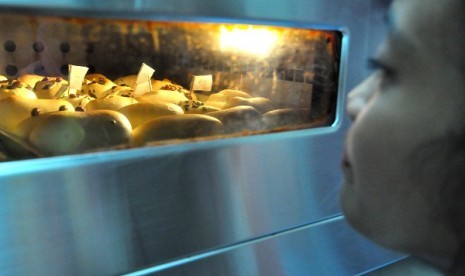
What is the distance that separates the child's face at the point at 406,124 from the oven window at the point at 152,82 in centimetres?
32

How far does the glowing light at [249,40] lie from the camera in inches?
Answer: 26.8

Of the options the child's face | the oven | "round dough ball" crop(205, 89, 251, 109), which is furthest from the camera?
"round dough ball" crop(205, 89, 251, 109)

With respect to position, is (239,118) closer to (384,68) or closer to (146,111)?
(146,111)

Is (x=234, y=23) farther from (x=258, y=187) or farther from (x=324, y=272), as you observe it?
(x=324, y=272)

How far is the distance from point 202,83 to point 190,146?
15 centimetres

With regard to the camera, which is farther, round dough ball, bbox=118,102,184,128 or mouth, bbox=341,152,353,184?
round dough ball, bbox=118,102,184,128

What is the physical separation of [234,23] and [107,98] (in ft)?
0.66

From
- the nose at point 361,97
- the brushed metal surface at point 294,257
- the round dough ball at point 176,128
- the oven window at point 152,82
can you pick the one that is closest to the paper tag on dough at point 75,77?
the oven window at point 152,82

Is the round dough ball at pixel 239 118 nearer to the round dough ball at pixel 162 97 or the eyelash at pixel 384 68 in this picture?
the round dough ball at pixel 162 97

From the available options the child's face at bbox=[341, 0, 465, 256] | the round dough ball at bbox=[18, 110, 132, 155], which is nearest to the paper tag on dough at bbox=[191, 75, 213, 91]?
the round dough ball at bbox=[18, 110, 132, 155]

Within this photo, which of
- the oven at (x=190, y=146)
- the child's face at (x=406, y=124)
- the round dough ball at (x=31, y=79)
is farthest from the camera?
the round dough ball at (x=31, y=79)

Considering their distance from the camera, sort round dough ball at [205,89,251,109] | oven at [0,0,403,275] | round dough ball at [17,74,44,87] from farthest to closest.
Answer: round dough ball at [205,89,251,109], round dough ball at [17,74,44,87], oven at [0,0,403,275]

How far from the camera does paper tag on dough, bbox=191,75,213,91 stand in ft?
2.41

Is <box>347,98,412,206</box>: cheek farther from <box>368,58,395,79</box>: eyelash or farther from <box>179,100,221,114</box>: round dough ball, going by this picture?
<box>179,100,221,114</box>: round dough ball
